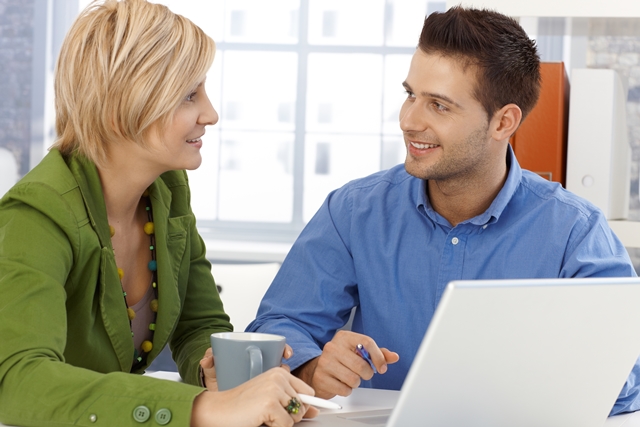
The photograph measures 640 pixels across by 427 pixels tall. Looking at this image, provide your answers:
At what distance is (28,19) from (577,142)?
7.95 feet

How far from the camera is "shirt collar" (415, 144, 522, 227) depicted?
4.53 feet

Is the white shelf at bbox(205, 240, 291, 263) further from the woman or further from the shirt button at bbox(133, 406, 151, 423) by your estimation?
the shirt button at bbox(133, 406, 151, 423)

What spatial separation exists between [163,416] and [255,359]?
133 mm

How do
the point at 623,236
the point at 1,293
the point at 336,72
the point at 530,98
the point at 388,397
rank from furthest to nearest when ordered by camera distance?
the point at 336,72
the point at 623,236
the point at 530,98
the point at 388,397
the point at 1,293

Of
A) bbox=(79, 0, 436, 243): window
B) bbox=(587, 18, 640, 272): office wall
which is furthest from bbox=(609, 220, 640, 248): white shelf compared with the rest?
bbox=(79, 0, 436, 243): window

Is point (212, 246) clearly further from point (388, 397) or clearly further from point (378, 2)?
point (388, 397)

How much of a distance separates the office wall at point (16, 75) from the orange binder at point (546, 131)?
2.27m

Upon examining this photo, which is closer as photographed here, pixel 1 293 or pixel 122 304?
pixel 1 293

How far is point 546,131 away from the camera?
167 cm

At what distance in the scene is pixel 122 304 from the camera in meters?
1.21

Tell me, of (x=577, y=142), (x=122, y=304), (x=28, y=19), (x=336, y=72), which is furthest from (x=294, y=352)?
(x=28, y=19)

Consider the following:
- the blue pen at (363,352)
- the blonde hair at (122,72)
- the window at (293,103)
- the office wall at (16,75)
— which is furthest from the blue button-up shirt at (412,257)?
the office wall at (16,75)

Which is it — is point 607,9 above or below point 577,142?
above

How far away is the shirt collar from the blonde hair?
465 millimetres
